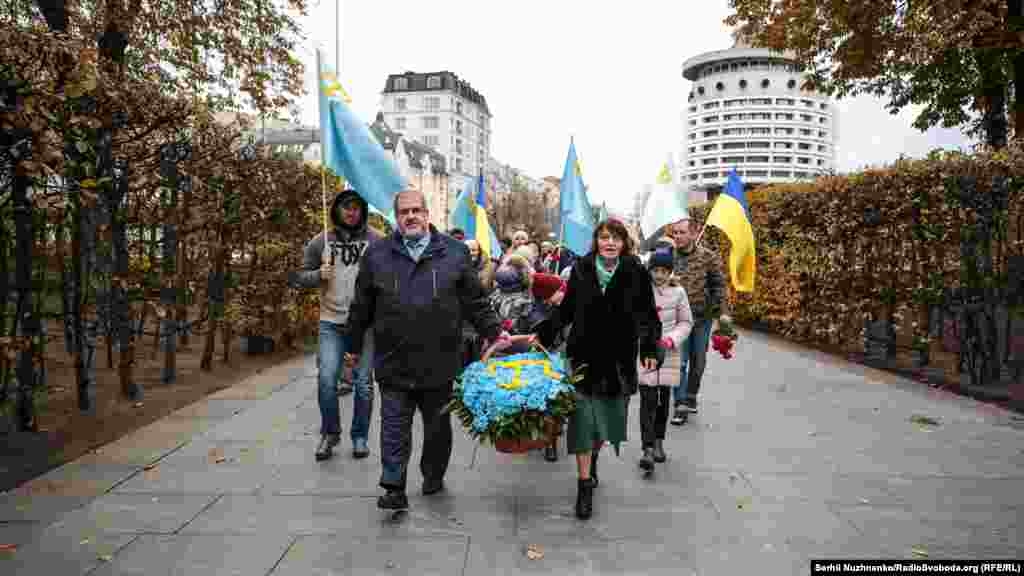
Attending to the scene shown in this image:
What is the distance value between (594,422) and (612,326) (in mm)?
648

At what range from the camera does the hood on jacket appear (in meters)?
6.21

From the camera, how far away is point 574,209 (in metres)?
9.71

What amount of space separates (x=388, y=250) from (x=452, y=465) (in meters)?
2.06

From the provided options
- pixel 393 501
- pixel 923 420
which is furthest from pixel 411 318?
pixel 923 420

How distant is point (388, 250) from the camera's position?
4.85m

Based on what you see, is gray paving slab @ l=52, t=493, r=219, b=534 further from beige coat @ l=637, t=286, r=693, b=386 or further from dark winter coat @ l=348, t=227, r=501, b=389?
beige coat @ l=637, t=286, r=693, b=386

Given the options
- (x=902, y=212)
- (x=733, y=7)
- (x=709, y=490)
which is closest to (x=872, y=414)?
(x=709, y=490)

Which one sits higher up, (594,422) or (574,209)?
(574,209)

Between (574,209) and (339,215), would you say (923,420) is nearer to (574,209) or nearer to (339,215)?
(574,209)

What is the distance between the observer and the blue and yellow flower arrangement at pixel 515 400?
4.49 meters

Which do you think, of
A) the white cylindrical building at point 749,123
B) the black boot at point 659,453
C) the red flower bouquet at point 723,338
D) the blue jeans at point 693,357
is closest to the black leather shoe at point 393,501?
the black boot at point 659,453

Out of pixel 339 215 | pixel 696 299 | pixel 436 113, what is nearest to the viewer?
pixel 339 215

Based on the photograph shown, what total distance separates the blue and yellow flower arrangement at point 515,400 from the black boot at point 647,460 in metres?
1.42

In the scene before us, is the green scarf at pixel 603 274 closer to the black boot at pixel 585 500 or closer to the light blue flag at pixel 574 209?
the black boot at pixel 585 500
